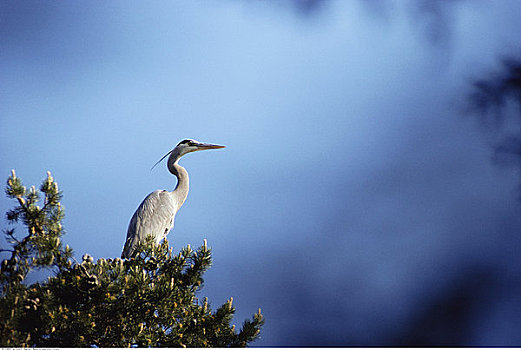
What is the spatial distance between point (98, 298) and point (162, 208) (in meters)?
1.62

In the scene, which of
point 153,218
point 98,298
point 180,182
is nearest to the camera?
point 98,298

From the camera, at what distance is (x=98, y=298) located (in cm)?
254

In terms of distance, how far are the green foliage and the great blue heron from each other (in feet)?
3.32

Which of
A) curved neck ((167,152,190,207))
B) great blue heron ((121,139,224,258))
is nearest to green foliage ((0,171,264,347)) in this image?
great blue heron ((121,139,224,258))

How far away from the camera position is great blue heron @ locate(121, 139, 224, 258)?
13.1 ft

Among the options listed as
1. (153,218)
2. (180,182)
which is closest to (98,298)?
(153,218)

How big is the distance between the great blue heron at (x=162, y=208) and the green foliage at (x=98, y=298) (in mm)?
1012

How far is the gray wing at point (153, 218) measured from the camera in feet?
13.0

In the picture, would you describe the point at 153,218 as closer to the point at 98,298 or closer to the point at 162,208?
the point at 162,208

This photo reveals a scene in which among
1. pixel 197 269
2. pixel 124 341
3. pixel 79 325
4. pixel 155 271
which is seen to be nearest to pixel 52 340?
pixel 79 325

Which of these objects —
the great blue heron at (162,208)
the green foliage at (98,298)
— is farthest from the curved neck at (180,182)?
the green foliage at (98,298)

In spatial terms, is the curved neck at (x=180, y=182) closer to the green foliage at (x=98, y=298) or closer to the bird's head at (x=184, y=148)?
the bird's head at (x=184, y=148)

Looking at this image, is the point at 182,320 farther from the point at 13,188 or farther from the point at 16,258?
the point at 13,188

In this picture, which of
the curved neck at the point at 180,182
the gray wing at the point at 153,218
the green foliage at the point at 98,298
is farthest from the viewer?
the curved neck at the point at 180,182
